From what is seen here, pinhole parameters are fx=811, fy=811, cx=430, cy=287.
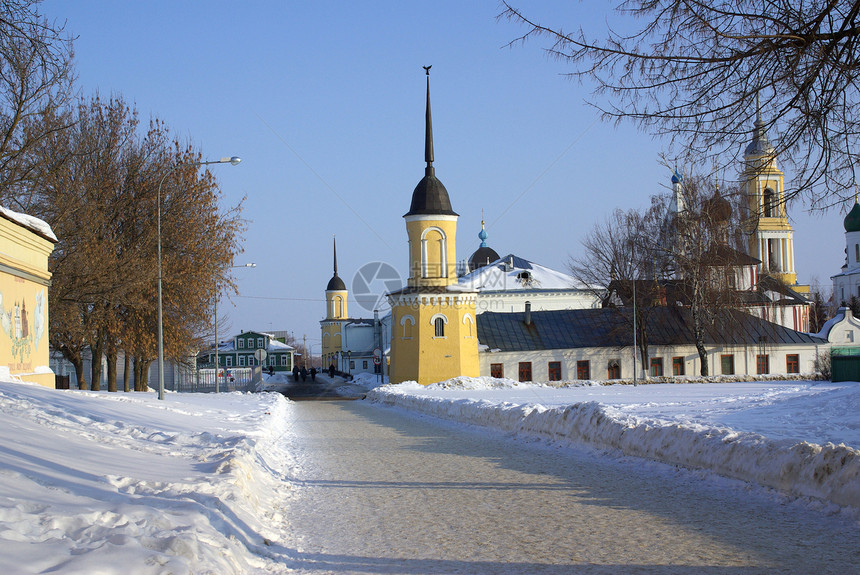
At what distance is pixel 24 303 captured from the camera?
18.5 metres

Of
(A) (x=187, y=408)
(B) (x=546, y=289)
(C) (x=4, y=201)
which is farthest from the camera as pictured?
(B) (x=546, y=289)

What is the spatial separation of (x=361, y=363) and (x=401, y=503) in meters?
97.4

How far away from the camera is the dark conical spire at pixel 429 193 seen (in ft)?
163

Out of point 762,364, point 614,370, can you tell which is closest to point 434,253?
point 614,370

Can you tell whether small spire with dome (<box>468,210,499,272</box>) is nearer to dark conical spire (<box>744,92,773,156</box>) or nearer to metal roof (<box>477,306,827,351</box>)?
metal roof (<box>477,306,827,351</box>)

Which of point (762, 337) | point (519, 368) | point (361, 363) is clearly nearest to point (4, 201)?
point (519, 368)

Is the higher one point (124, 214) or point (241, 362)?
point (124, 214)

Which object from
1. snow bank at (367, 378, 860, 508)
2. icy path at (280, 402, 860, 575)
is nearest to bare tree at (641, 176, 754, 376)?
snow bank at (367, 378, 860, 508)

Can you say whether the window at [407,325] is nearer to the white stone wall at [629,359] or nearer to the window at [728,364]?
the white stone wall at [629,359]

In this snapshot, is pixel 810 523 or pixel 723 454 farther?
pixel 723 454

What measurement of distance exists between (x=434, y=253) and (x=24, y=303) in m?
33.2

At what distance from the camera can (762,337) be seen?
184ft

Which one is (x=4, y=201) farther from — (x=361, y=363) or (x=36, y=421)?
(x=361, y=363)

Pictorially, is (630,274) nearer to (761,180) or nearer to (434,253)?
(434,253)
